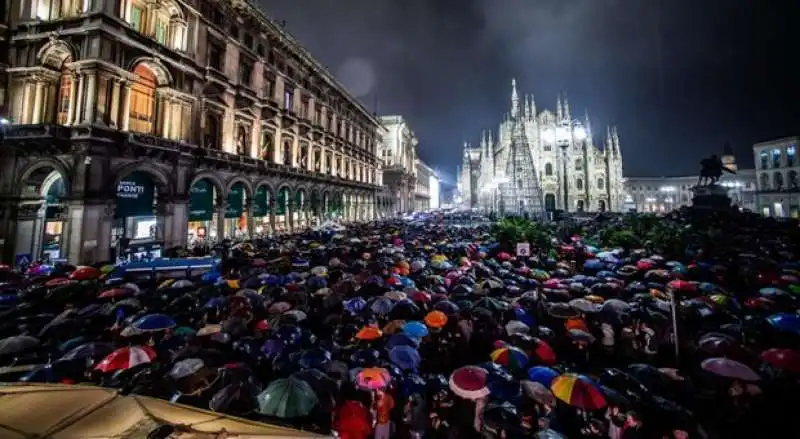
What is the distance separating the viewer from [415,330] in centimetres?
819

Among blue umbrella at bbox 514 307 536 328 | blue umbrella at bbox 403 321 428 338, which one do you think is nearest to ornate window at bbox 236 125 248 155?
blue umbrella at bbox 403 321 428 338

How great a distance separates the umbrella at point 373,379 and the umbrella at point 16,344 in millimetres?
6827

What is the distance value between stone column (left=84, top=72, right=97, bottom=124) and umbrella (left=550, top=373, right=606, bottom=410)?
876 inches

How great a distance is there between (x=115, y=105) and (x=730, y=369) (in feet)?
83.1

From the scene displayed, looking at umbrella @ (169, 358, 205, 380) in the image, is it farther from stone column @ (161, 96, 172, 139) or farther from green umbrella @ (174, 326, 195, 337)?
stone column @ (161, 96, 172, 139)

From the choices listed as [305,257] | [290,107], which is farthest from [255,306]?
[290,107]

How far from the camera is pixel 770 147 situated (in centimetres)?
5125

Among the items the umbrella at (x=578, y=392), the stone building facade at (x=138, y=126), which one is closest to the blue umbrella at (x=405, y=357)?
the umbrella at (x=578, y=392)

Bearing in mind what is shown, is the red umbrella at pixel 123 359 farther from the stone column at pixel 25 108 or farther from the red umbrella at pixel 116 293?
the stone column at pixel 25 108

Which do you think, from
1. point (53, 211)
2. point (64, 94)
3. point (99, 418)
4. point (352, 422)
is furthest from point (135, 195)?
point (99, 418)

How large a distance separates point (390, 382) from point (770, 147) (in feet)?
243

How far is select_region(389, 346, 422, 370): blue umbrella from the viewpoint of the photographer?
21.8ft

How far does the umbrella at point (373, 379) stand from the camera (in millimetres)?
5758

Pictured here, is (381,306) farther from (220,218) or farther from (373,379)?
(220,218)
